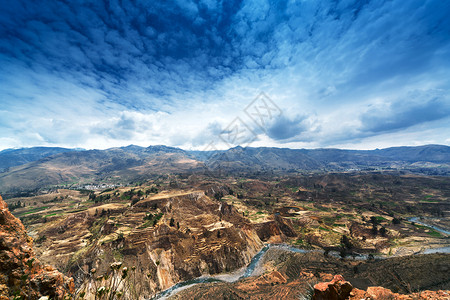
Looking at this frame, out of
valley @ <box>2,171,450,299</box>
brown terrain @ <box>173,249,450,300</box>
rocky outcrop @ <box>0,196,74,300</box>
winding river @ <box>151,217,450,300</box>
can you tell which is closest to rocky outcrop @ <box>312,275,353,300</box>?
brown terrain @ <box>173,249,450,300</box>

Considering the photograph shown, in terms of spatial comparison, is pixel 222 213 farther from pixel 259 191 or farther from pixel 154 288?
pixel 259 191

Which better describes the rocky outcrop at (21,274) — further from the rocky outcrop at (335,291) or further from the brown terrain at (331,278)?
the brown terrain at (331,278)

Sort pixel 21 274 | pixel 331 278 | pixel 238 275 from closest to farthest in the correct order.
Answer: pixel 21 274
pixel 331 278
pixel 238 275

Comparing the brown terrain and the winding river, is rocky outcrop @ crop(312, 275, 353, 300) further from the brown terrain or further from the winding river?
the winding river

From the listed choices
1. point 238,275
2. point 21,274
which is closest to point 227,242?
point 238,275

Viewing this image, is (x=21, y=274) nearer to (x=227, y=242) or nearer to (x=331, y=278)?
(x=227, y=242)

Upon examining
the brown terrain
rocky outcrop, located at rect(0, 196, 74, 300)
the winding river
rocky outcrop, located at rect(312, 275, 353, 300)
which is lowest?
the winding river

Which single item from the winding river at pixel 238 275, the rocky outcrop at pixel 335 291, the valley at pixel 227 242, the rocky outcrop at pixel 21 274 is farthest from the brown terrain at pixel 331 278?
the rocky outcrop at pixel 21 274

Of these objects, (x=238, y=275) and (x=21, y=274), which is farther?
(x=238, y=275)

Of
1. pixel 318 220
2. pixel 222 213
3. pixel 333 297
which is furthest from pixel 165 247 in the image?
pixel 318 220
